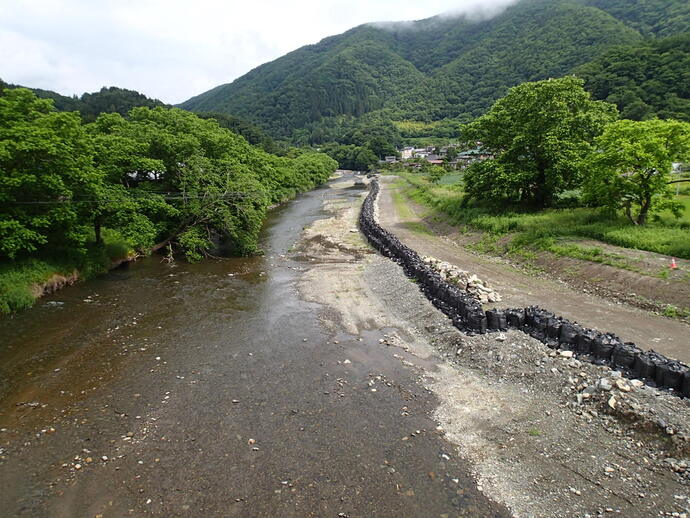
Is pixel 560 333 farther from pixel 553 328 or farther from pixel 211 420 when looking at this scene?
pixel 211 420

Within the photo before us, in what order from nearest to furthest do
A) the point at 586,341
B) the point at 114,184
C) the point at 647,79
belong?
the point at 586,341 → the point at 114,184 → the point at 647,79

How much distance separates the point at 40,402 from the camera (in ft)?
41.6

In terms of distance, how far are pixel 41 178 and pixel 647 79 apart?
371 feet

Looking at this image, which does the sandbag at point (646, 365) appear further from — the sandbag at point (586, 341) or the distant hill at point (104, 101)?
the distant hill at point (104, 101)

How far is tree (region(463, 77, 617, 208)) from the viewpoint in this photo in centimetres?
3155

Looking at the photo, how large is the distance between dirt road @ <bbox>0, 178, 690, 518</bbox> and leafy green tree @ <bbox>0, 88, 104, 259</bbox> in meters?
4.63

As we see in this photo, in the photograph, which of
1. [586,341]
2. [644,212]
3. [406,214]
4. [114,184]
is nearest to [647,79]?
[406,214]

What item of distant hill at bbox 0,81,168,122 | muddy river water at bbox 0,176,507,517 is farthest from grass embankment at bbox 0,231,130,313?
A: distant hill at bbox 0,81,168,122

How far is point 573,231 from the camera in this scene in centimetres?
2672

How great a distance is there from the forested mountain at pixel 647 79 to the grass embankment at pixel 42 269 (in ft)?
278

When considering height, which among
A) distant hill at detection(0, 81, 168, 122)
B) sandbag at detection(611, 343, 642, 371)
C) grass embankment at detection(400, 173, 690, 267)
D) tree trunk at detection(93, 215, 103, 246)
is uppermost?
distant hill at detection(0, 81, 168, 122)

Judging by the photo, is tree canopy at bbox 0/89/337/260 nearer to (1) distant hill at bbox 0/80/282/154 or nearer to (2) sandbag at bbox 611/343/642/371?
(2) sandbag at bbox 611/343/642/371

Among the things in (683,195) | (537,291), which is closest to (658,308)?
(537,291)

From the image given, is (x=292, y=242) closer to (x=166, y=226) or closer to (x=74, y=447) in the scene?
(x=166, y=226)
